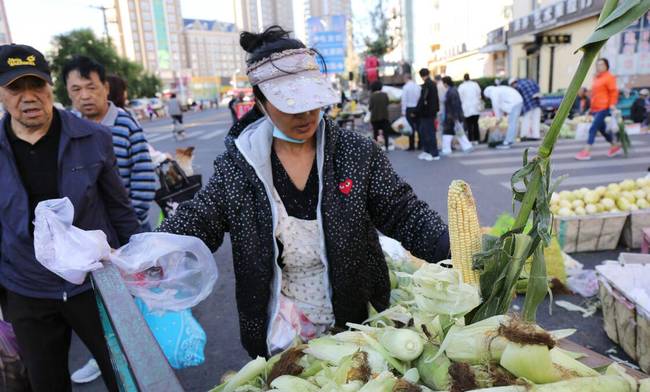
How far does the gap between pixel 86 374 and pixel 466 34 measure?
36831 millimetres

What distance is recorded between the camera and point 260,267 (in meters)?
1.67

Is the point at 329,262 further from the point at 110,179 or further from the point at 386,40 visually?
the point at 386,40

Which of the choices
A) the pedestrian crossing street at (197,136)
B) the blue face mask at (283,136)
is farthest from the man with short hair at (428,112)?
the pedestrian crossing street at (197,136)

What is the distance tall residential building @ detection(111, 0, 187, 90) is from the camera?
104 m

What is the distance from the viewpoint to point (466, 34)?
34875 mm

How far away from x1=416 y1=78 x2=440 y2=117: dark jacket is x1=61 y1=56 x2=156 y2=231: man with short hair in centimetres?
→ 763

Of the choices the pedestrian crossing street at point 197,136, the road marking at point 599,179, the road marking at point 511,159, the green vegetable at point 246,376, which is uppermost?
the green vegetable at point 246,376

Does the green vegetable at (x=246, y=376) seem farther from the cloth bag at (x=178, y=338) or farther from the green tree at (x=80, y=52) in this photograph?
the green tree at (x=80, y=52)

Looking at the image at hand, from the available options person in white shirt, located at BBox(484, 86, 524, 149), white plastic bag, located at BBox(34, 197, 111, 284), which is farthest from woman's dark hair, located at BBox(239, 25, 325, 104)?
person in white shirt, located at BBox(484, 86, 524, 149)

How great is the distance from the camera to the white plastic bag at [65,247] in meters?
1.43

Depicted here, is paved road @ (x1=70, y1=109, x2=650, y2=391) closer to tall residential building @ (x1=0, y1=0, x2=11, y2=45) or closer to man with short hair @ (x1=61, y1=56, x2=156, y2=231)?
man with short hair @ (x1=61, y1=56, x2=156, y2=231)

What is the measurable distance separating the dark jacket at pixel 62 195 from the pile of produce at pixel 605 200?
4.02 meters

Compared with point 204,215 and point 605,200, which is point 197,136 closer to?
point 605,200

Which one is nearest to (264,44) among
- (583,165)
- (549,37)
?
(583,165)
